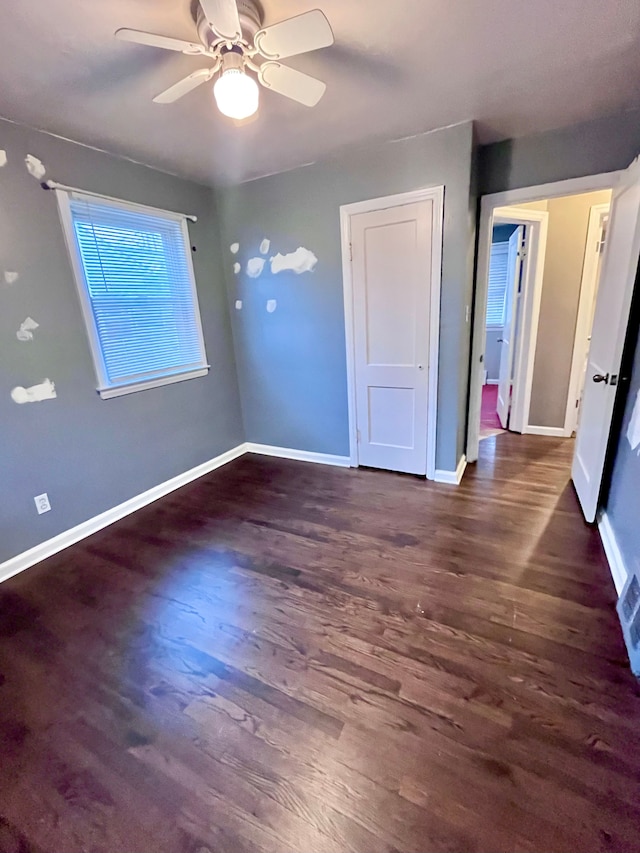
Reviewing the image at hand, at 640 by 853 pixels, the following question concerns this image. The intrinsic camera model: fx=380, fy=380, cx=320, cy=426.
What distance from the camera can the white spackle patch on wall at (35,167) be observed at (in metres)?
2.12

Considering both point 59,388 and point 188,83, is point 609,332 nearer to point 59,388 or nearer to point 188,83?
point 188,83

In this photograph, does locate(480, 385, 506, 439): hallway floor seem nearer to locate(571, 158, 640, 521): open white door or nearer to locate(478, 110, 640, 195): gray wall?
locate(571, 158, 640, 521): open white door

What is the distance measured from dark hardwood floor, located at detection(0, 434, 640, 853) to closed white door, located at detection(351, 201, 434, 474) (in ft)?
2.80

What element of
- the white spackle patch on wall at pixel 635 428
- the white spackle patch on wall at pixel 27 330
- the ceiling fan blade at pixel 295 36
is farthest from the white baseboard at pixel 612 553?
the white spackle patch on wall at pixel 27 330

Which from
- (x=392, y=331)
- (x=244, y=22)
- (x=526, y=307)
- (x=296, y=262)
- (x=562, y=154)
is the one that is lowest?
(x=392, y=331)

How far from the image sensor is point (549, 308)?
3.70m

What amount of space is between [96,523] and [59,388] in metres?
0.96

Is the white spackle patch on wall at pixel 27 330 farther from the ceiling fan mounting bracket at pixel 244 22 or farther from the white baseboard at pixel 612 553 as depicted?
the white baseboard at pixel 612 553

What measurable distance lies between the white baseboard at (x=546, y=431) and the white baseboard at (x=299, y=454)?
205 cm

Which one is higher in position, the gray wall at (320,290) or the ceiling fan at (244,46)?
the ceiling fan at (244,46)

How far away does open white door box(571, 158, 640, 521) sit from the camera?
2.02 metres

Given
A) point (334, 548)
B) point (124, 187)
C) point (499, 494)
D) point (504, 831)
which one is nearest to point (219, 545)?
point (334, 548)

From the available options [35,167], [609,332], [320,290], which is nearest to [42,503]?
[35,167]

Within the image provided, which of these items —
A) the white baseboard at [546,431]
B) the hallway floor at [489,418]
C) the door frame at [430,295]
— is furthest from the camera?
the hallway floor at [489,418]
